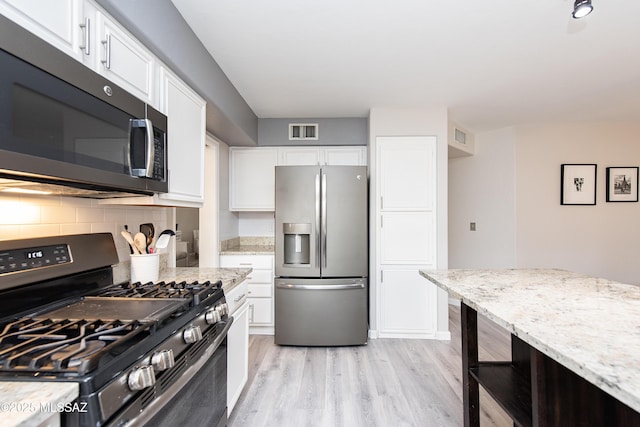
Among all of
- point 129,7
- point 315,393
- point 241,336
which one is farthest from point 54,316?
point 315,393

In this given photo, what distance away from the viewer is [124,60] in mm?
1294

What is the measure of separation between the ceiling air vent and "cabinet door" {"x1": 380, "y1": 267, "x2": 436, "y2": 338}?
5.67ft

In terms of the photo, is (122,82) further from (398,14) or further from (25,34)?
(398,14)

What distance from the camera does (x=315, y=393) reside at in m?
2.18

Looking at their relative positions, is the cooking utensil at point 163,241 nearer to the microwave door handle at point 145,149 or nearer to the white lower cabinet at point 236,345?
the white lower cabinet at point 236,345

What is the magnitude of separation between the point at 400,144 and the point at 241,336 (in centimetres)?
237

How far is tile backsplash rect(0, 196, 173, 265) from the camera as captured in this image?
114 centimetres

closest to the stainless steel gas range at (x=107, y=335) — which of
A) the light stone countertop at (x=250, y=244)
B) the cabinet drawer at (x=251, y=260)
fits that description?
the cabinet drawer at (x=251, y=260)

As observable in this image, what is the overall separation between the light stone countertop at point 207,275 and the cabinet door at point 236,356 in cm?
21

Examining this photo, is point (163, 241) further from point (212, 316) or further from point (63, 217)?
point (212, 316)

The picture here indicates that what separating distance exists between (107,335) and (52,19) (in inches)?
38.9

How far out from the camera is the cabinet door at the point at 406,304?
3.13 m

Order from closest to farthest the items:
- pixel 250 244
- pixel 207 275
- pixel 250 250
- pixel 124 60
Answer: pixel 124 60
pixel 207 275
pixel 250 250
pixel 250 244

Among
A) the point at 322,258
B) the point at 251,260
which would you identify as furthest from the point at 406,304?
the point at 251,260
